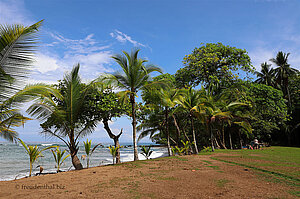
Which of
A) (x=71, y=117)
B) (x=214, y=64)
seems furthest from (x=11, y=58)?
(x=214, y=64)

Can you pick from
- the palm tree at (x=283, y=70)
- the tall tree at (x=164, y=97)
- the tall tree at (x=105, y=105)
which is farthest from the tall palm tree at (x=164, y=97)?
the palm tree at (x=283, y=70)

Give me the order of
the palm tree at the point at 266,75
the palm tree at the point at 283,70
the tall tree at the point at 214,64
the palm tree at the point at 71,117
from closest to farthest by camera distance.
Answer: the palm tree at the point at 71,117, the tall tree at the point at 214,64, the palm tree at the point at 283,70, the palm tree at the point at 266,75

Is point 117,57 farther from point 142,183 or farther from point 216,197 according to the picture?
point 216,197

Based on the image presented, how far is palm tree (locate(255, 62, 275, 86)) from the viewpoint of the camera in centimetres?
3775

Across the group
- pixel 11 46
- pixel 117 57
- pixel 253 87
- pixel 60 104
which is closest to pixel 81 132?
pixel 60 104

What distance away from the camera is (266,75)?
38.3 meters

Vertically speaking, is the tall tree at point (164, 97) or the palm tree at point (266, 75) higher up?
the palm tree at point (266, 75)

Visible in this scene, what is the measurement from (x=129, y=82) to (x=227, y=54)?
12837mm

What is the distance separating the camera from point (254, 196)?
4246 millimetres

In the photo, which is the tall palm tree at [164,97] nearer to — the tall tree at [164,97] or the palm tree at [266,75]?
the tall tree at [164,97]

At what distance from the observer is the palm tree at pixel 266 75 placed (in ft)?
124

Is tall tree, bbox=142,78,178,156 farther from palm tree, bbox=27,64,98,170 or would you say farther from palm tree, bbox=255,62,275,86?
palm tree, bbox=255,62,275,86

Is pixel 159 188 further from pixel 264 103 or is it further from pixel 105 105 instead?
pixel 264 103

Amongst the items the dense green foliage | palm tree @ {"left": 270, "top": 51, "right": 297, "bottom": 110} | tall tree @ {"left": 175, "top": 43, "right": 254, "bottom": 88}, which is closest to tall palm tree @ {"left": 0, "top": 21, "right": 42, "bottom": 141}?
tall tree @ {"left": 175, "top": 43, "right": 254, "bottom": 88}
